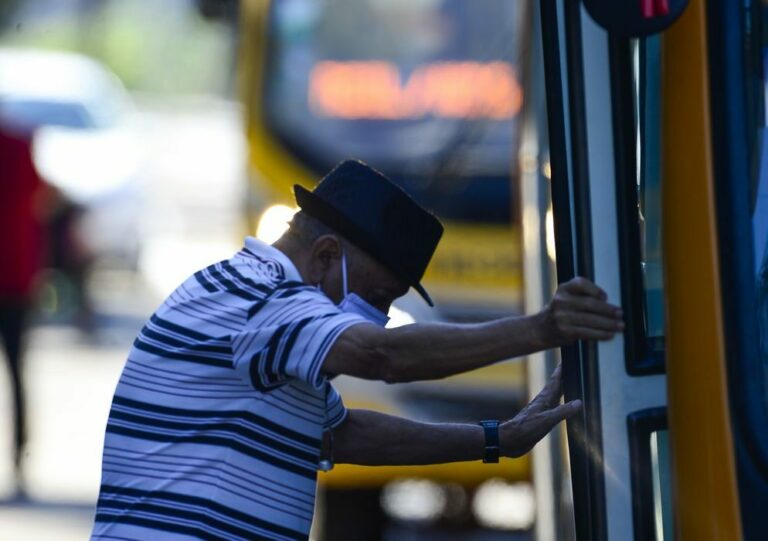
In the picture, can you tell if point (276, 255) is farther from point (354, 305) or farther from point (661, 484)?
point (661, 484)

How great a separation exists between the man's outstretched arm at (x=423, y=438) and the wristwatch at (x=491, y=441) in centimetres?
1

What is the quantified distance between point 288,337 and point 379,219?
33cm

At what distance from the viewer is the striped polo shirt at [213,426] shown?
283cm

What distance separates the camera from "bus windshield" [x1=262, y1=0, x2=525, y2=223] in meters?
7.05

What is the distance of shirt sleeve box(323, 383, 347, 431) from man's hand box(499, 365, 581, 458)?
12.5 inches

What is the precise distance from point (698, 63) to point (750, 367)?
461 millimetres

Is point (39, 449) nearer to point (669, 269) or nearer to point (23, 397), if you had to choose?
point (23, 397)

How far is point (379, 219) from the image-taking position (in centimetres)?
294

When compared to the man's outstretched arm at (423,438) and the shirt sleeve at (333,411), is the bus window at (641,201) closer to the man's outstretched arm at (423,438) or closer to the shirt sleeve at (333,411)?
the man's outstretched arm at (423,438)

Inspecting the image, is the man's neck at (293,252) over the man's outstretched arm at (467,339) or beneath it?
over

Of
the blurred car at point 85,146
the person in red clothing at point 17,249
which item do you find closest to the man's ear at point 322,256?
the person in red clothing at point 17,249

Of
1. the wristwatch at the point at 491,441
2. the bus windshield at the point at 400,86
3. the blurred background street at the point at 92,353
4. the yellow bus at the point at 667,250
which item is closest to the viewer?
the yellow bus at the point at 667,250

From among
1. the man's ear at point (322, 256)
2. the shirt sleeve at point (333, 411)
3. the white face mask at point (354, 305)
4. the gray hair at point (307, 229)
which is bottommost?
the shirt sleeve at point (333, 411)

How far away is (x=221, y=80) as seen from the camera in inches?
1786
